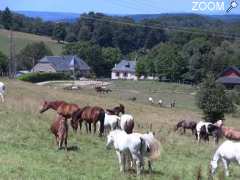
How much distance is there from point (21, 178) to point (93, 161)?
4453 mm

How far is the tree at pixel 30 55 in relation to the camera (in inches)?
5945

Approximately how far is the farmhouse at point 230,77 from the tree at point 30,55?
5409cm

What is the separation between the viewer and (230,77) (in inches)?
4884

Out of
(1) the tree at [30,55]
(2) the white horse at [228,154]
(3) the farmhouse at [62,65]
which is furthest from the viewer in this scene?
(1) the tree at [30,55]

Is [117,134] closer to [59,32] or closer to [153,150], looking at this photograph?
[153,150]

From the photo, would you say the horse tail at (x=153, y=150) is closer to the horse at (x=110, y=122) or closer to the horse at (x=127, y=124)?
the horse at (x=127, y=124)

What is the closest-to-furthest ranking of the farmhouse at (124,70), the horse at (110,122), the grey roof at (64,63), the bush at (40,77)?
the horse at (110,122) → the bush at (40,77) → the grey roof at (64,63) → the farmhouse at (124,70)

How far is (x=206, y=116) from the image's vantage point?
52219mm

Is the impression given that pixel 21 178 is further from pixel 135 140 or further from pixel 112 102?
pixel 112 102

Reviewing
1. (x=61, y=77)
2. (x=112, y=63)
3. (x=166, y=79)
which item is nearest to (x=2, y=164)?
(x=61, y=77)

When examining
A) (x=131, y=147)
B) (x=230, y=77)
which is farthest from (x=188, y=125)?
(x=230, y=77)

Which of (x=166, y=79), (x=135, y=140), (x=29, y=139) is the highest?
(x=135, y=140)

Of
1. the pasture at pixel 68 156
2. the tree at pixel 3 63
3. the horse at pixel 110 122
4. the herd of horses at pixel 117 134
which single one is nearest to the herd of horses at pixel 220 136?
the pasture at pixel 68 156

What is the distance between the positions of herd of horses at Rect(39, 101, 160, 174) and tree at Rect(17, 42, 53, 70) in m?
124
